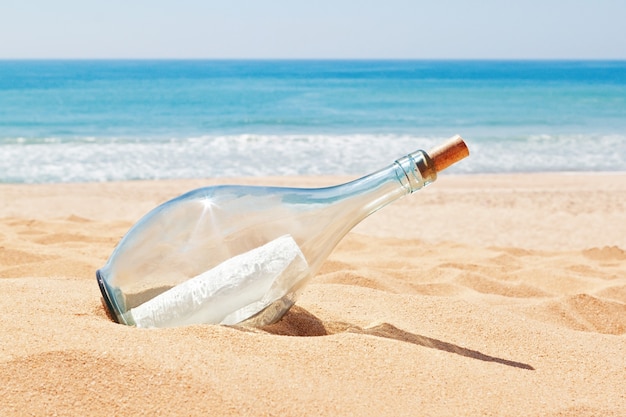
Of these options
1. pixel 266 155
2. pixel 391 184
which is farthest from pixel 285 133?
pixel 391 184

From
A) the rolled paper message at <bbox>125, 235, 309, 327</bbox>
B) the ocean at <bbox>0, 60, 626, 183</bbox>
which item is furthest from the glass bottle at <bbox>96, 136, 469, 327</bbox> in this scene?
the ocean at <bbox>0, 60, 626, 183</bbox>

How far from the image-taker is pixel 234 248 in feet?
5.56

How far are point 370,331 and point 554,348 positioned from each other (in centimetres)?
49

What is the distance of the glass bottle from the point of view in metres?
1.67

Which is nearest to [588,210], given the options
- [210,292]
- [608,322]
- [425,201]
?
[425,201]

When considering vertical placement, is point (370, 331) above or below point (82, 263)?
above

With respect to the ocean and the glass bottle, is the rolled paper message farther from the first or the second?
the ocean

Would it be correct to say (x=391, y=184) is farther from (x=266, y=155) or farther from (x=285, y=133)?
(x=285, y=133)

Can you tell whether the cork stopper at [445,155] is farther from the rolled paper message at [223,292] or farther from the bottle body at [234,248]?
the rolled paper message at [223,292]

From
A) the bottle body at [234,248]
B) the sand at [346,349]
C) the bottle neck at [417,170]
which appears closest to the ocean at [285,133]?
the sand at [346,349]

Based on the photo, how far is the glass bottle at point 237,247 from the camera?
1675 millimetres

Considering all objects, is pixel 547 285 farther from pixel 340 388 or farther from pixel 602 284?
pixel 340 388

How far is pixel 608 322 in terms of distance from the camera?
2.40 meters

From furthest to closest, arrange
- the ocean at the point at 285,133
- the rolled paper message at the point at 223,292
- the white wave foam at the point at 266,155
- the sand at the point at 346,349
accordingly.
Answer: the ocean at the point at 285,133
the white wave foam at the point at 266,155
the rolled paper message at the point at 223,292
the sand at the point at 346,349
